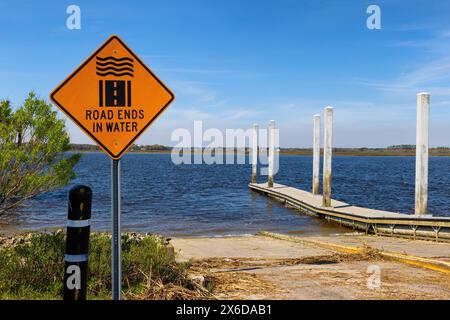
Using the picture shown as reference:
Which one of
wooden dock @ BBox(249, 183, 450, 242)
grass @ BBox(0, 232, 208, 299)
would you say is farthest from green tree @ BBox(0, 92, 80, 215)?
wooden dock @ BBox(249, 183, 450, 242)

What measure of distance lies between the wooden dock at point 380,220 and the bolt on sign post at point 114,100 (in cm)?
1243

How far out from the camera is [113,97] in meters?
3.76

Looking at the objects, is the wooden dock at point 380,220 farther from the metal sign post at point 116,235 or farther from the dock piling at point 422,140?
the metal sign post at point 116,235

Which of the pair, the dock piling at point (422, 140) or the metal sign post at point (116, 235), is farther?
the dock piling at point (422, 140)

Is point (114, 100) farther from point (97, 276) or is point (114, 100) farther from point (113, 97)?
point (97, 276)

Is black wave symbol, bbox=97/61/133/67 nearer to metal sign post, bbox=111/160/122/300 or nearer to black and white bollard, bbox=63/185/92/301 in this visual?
metal sign post, bbox=111/160/122/300

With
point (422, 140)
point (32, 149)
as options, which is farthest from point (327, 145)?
point (32, 149)

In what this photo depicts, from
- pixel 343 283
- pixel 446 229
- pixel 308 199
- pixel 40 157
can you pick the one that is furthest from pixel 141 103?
pixel 308 199

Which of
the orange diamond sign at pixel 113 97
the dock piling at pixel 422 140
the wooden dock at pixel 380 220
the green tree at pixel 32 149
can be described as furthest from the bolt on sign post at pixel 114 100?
the dock piling at pixel 422 140

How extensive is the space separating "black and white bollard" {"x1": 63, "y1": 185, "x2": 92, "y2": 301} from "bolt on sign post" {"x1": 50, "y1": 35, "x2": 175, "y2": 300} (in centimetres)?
25

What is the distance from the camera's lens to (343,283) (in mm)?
5867

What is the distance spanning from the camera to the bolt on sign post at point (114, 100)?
3654mm

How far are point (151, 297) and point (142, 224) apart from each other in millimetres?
17500
